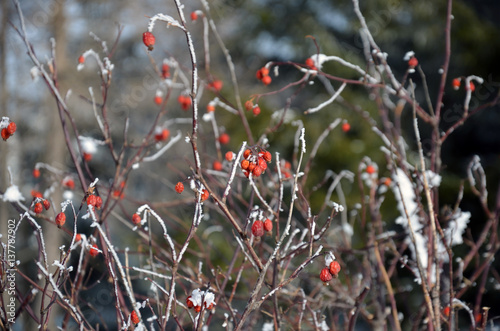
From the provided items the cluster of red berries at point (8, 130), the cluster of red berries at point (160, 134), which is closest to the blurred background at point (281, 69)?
the cluster of red berries at point (160, 134)

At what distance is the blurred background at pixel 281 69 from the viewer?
5773 millimetres

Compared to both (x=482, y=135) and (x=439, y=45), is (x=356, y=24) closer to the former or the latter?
(x=439, y=45)

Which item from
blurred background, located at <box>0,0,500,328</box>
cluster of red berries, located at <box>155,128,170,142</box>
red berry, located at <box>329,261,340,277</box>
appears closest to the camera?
red berry, located at <box>329,261,340,277</box>

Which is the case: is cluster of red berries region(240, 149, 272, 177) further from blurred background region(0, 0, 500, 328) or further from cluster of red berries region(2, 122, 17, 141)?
blurred background region(0, 0, 500, 328)

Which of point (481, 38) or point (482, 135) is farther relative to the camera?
point (482, 135)

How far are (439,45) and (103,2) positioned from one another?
521cm

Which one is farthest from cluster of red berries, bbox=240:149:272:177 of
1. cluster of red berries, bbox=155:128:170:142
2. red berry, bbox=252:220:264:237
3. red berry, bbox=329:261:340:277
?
cluster of red berries, bbox=155:128:170:142

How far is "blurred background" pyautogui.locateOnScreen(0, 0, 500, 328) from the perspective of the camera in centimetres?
577

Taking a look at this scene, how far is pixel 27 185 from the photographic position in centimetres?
759

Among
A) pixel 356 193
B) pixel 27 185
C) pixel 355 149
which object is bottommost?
pixel 27 185

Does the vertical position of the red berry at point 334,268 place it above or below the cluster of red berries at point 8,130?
below

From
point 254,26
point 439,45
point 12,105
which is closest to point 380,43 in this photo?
point 439,45

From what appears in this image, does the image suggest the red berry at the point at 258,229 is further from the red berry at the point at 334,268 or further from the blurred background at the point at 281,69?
the blurred background at the point at 281,69

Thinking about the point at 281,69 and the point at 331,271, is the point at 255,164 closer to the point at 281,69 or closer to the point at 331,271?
the point at 331,271
